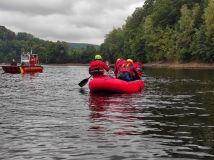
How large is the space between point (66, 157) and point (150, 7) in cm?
13744

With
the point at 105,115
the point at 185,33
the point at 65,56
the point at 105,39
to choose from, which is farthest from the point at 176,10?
the point at 105,115

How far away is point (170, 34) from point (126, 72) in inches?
3433

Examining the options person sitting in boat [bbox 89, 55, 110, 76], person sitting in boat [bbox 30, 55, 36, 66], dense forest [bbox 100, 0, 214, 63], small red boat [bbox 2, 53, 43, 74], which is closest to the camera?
person sitting in boat [bbox 89, 55, 110, 76]

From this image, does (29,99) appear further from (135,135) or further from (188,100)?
(135,135)

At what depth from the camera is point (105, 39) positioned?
575 feet

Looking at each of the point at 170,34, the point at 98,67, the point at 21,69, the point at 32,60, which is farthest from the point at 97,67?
the point at 170,34

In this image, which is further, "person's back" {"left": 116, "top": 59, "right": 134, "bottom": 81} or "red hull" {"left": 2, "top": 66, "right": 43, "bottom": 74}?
"red hull" {"left": 2, "top": 66, "right": 43, "bottom": 74}

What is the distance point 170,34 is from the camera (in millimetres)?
112750

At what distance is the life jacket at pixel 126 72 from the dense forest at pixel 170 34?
215 feet

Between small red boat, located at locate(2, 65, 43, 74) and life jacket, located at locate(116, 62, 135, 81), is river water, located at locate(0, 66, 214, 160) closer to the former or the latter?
life jacket, located at locate(116, 62, 135, 81)

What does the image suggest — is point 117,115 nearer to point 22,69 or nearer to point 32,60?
point 22,69

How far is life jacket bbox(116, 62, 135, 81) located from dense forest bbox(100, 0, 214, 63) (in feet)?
215

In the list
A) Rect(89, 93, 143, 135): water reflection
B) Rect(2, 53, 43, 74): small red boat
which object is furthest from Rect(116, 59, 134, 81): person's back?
Rect(2, 53, 43, 74): small red boat

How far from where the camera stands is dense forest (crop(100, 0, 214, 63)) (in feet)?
311
